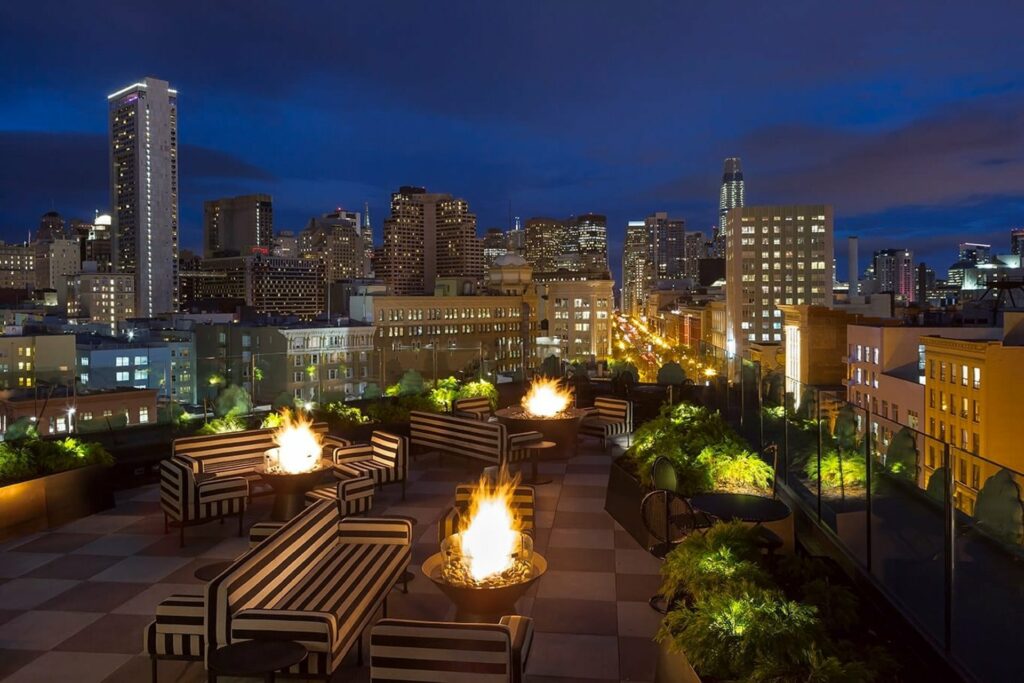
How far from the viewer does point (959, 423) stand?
5184cm

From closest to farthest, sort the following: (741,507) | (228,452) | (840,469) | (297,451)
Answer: (741,507) → (840,469) → (297,451) → (228,452)

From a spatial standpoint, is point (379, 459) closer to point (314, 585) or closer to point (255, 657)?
point (314, 585)

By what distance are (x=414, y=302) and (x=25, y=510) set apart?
248 feet

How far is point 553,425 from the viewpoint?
1124cm

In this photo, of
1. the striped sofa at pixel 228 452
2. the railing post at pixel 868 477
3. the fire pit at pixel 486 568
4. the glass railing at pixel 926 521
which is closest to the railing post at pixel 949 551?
the glass railing at pixel 926 521

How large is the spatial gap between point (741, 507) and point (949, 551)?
156cm

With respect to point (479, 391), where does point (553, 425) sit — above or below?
below

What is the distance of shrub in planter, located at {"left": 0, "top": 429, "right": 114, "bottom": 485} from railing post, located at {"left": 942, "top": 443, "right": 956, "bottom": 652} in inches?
332

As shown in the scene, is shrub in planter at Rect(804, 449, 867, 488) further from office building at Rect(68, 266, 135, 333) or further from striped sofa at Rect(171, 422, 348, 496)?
office building at Rect(68, 266, 135, 333)

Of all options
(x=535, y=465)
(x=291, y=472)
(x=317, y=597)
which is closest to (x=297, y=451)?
(x=291, y=472)

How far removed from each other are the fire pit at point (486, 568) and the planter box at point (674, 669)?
2.89 ft

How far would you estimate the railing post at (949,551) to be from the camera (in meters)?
3.95

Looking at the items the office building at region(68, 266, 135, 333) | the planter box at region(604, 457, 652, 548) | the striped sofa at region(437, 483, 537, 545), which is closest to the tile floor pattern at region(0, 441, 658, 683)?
the planter box at region(604, 457, 652, 548)

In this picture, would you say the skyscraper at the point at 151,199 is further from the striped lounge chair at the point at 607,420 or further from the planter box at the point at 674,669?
the planter box at the point at 674,669
